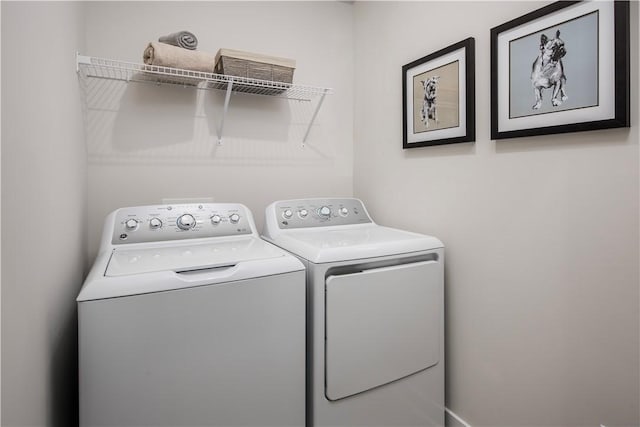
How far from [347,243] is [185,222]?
0.72 metres

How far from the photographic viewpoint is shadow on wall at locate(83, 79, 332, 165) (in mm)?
1731

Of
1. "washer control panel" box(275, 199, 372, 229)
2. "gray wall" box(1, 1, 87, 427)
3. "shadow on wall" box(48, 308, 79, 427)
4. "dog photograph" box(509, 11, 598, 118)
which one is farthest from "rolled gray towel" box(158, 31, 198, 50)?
"dog photograph" box(509, 11, 598, 118)

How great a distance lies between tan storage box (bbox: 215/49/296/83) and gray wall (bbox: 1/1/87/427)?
1.92 feet

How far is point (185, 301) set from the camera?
42.3 inches

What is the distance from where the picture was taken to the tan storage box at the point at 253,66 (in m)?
1.68

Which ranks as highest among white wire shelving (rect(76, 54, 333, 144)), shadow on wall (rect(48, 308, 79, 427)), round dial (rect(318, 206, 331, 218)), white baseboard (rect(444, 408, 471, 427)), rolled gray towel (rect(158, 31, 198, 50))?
rolled gray towel (rect(158, 31, 198, 50))

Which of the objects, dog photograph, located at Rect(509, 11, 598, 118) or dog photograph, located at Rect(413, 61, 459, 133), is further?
dog photograph, located at Rect(413, 61, 459, 133)

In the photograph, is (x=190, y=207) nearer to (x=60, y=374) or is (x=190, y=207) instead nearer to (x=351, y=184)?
(x=60, y=374)

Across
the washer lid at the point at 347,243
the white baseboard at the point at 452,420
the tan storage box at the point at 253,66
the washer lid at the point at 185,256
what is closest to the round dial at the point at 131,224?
the washer lid at the point at 185,256

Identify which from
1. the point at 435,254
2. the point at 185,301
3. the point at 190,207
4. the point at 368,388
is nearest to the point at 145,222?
the point at 190,207

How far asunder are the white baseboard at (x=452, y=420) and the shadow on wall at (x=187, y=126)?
1.53 metres

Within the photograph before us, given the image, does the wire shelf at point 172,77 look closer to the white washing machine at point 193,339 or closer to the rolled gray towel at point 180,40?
the rolled gray towel at point 180,40

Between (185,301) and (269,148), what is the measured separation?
1.23 meters

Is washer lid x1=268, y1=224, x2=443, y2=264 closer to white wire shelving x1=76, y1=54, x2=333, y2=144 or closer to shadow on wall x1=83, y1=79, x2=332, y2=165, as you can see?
shadow on wall x1=83, y1=79, x2=332, y2=165
